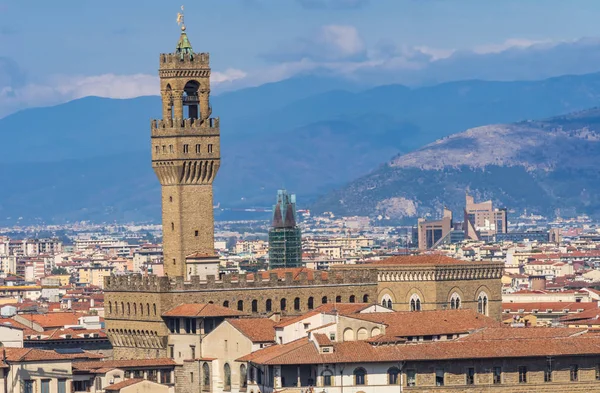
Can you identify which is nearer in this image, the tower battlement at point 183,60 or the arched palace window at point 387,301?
the arched palace window at point 387,301

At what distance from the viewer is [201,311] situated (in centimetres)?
8931

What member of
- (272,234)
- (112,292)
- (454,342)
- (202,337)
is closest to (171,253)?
(112,292)

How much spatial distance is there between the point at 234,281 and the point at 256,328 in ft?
35.1

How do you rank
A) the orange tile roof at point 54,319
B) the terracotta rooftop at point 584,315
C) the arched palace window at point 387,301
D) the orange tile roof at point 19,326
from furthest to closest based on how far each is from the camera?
1. the orange tile roof at point 54,319
2. the terracotta rooftop at point 584,315
3. the arched palace window at point 387,301
4. the orange tile roof at point 19,326

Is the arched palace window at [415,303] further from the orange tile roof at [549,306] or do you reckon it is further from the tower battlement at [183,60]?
the orange tile roof at [549,306]

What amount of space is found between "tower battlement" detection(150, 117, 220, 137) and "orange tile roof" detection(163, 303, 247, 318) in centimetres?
1028

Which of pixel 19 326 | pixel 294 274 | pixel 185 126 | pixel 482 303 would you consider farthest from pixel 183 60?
pixel 482 303

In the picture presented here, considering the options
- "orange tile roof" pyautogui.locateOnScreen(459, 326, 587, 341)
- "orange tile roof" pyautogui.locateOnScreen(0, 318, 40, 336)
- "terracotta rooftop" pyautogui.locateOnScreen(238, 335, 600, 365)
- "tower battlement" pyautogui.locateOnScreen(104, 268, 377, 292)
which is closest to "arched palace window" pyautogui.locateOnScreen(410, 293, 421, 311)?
"tower battlement" pyautogui.locateOnScreen(104, 268, 377, 292)

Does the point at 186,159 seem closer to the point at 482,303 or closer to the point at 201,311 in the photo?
the point at 201,311

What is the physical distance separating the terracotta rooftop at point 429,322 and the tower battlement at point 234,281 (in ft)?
33.1

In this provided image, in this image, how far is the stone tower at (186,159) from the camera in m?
98.0

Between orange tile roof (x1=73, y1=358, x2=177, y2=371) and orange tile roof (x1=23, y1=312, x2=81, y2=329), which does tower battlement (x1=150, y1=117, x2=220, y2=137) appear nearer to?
orange tile roof (x1=23, y1=312, x2=81, y2=329)

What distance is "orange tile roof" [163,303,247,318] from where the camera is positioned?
88875 mm

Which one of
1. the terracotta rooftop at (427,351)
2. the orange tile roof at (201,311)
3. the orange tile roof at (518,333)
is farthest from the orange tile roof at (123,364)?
the orange tile roof at (518,333)
